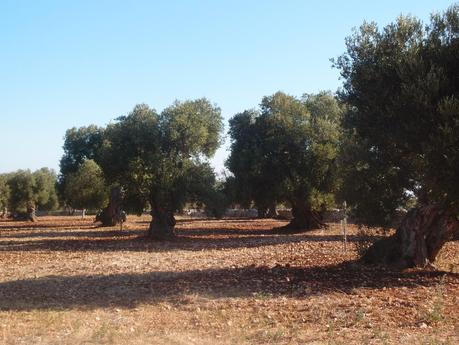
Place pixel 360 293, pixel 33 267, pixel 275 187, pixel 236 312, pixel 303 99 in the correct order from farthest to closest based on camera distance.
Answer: pixel 303 99 → pixel 275 187 → pixel 33 267 → pixel 360 293 → pixel 236 312

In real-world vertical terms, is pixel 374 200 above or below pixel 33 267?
above

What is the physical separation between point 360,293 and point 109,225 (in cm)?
3930

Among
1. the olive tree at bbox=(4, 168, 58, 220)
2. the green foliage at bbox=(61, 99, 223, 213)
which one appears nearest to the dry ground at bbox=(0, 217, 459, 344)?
the green foliage at bbox=(61, 99, 223, 213)

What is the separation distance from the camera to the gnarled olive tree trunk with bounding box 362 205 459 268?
51.6 ft

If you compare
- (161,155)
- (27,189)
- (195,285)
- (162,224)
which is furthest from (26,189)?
(195,285)

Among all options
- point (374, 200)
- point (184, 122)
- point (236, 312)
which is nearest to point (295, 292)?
point (236, 312)

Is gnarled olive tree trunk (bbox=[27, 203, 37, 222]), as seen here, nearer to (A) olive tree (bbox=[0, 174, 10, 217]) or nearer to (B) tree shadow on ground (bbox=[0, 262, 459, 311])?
(A) olive tree (bbox=[0, 174, 10, 217])

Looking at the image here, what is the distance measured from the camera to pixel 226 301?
11734mm

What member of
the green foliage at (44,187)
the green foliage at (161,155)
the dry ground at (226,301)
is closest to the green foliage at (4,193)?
the green foliage at (44,187)

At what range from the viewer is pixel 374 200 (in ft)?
52.6

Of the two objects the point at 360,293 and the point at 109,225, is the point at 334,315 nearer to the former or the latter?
the point at 360,293

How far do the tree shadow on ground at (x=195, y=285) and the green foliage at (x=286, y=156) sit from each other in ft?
63.7

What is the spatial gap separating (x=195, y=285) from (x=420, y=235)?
6.89 meters

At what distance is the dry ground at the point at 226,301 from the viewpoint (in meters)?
8.88
